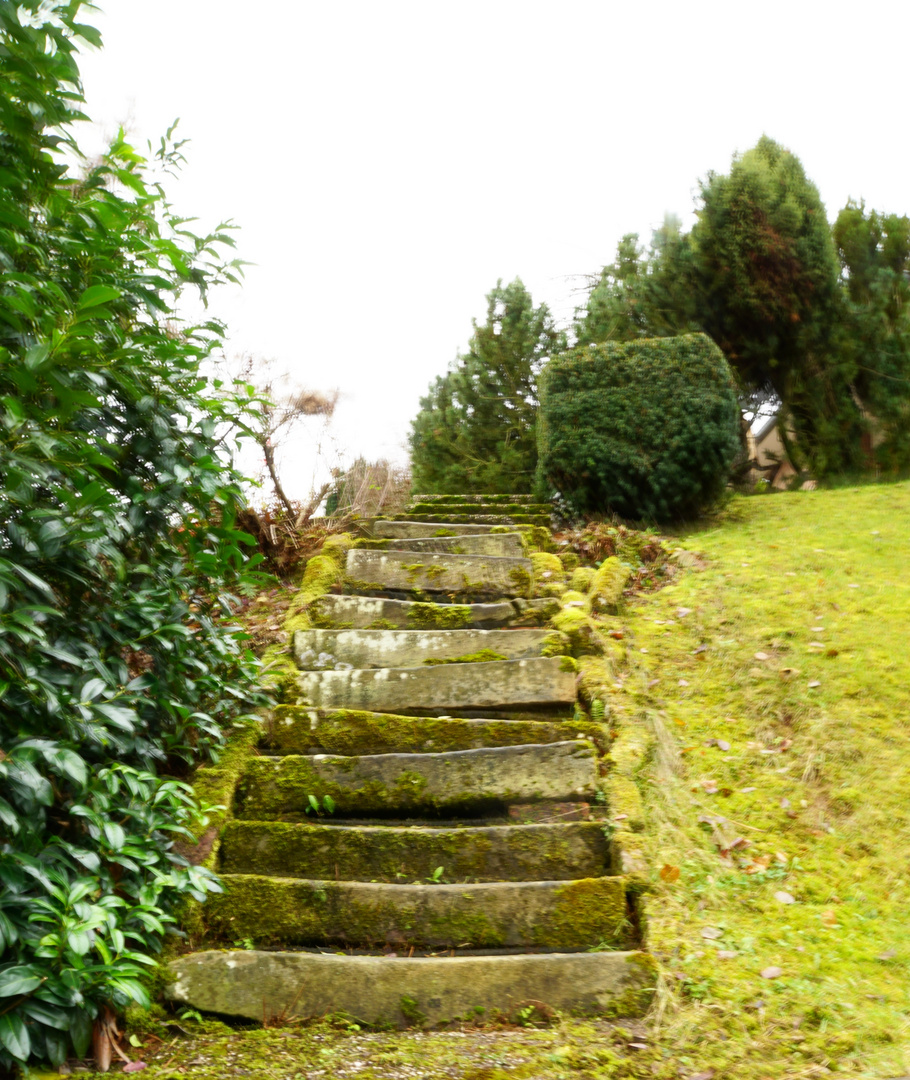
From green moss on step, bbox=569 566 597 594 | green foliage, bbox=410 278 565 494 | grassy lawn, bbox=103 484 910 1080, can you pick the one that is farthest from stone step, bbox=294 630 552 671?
green foliage, bbox=410 278 565 494

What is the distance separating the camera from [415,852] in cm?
303

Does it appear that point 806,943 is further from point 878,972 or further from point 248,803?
point 248,803

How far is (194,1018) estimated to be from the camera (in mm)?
2436

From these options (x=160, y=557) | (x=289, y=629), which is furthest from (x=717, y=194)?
(x=160, y=557)

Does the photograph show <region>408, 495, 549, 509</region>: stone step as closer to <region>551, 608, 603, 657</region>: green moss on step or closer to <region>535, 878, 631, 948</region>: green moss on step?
<region>551, 608, 603, 657</region>: green moss on step

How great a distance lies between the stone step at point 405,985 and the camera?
2.47 meters

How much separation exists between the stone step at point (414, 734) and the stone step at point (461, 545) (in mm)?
2258

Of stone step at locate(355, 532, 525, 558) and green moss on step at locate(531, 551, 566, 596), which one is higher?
stone step at locate(355, 532, 525, 558)

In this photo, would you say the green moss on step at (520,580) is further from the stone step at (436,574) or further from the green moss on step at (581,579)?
the green moss on step at (581,579)

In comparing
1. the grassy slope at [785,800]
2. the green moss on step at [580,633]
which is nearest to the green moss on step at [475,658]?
the green moss on step at [580,633]

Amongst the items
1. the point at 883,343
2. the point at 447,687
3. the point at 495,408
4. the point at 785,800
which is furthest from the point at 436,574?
the point at 883,343

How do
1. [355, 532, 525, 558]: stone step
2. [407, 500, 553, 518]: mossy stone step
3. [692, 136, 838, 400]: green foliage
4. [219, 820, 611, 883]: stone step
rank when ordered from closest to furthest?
[219, 820, 611, 883]: stone step < [355, 532, 525, 558]: stone step < [407, 500, 553, 518]: mossy stone step < [692, 136, 838, 400]: green foliage

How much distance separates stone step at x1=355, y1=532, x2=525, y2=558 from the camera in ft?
19.1

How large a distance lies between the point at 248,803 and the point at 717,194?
8199 mm
